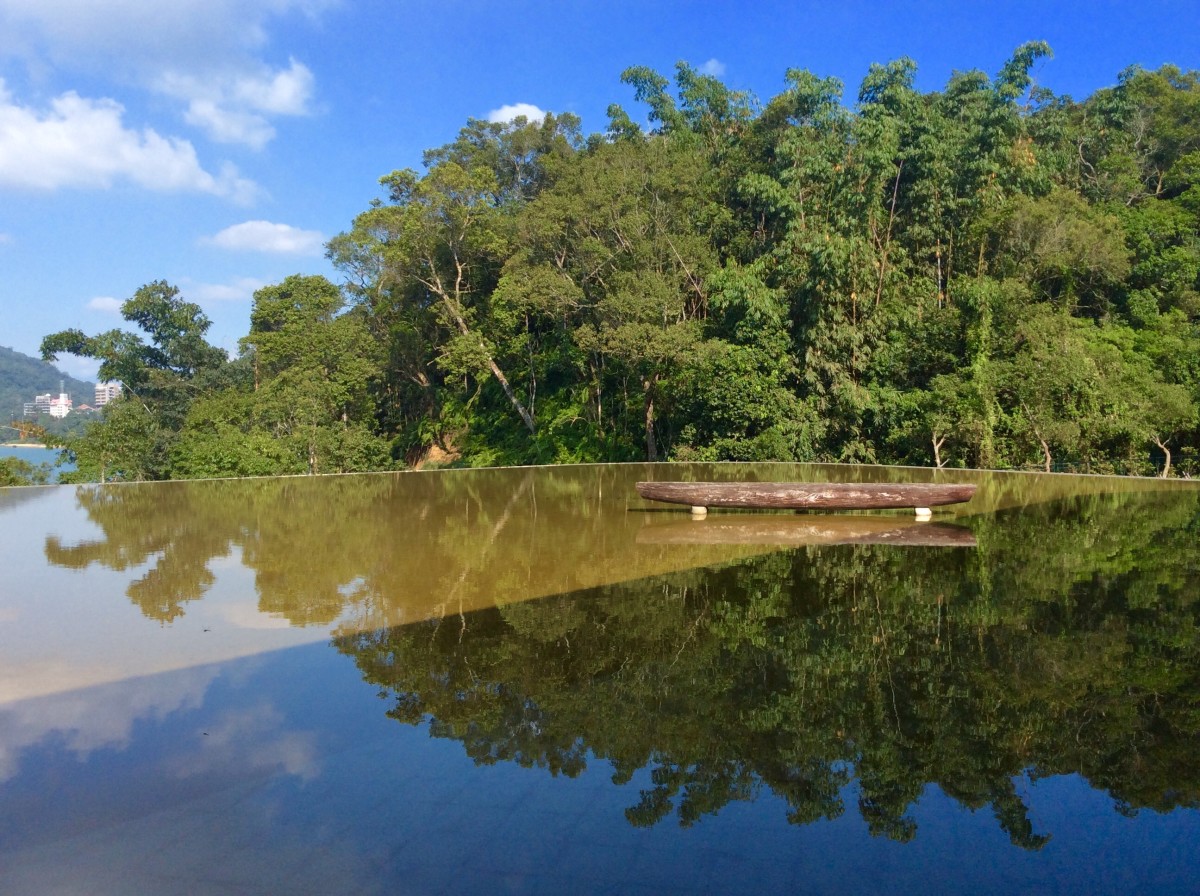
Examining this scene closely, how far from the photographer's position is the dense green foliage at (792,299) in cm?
1331

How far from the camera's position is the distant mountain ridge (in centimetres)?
7650

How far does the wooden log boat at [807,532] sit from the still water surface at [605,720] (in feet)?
0.97

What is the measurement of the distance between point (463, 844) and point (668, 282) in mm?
13746

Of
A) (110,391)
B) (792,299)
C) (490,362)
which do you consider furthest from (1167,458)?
(110,391)

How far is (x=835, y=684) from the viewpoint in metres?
3.53

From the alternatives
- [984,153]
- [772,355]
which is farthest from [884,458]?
[984,153]

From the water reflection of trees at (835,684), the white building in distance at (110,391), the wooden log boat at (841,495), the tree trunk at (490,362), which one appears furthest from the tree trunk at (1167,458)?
the white building in distance at (110,391)

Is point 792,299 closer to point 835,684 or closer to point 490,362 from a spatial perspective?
point 490,362

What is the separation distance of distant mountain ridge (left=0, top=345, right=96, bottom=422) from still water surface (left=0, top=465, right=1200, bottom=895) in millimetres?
80144

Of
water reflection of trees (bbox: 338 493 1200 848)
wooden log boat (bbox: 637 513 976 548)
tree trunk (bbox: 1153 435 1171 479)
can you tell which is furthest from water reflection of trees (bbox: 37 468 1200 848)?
tree trunk (bbox: 1153 435 1171 479)

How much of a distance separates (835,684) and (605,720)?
1.03 metres

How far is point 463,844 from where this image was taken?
93.4 inches

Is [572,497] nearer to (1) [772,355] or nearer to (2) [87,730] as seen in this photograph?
(1) [772,355]

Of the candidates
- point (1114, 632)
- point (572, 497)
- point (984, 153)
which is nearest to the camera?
point (1114, 632)
